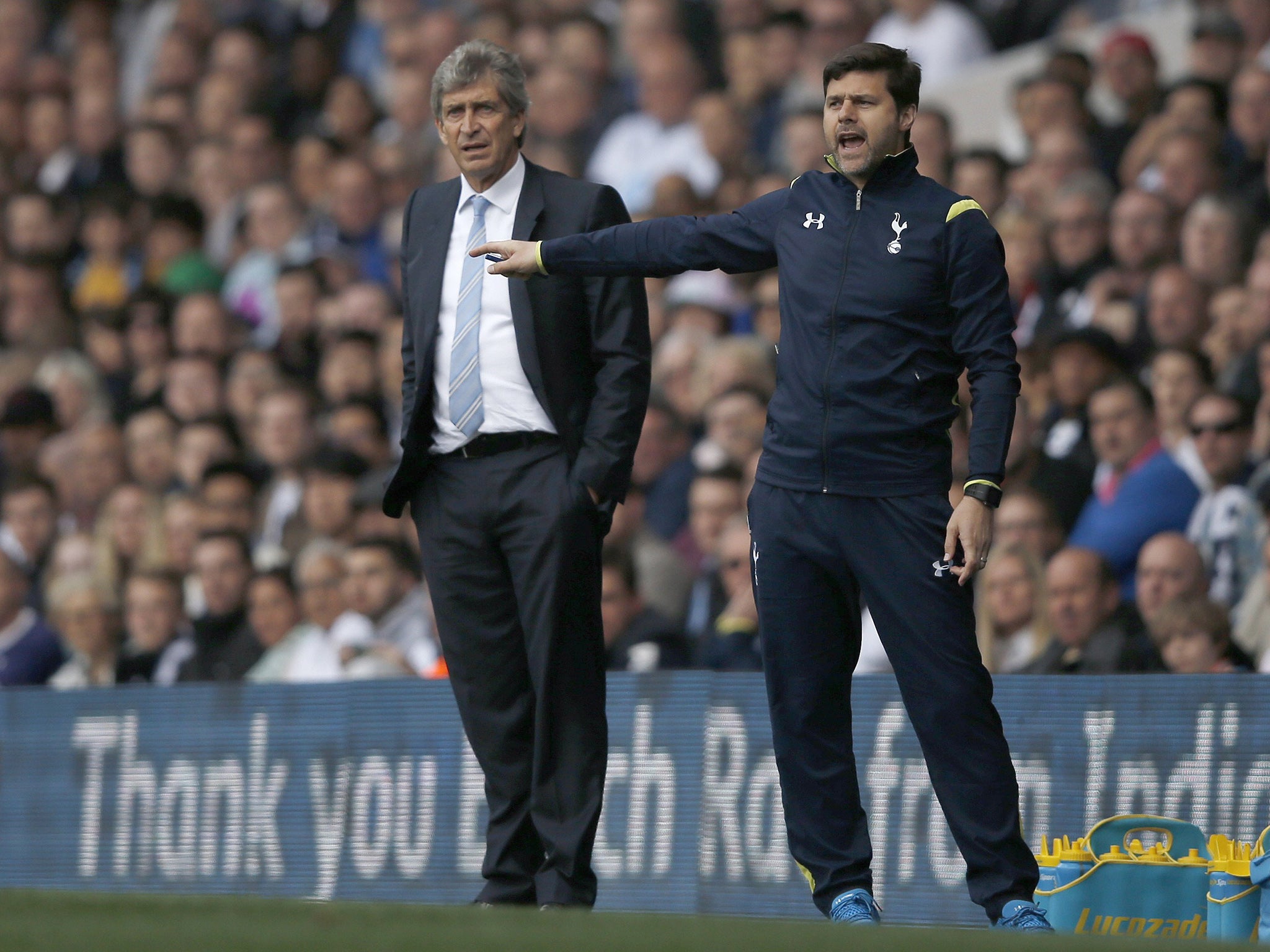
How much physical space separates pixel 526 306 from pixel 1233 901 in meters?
2.47

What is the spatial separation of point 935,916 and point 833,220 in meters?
2.31

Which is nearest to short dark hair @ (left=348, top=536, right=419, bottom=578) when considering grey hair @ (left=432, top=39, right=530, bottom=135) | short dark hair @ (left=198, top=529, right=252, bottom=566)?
short dark hair @ (left=198, top=529, right=252, bottom=566)

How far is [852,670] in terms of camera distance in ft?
17.8

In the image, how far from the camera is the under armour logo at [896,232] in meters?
5.17

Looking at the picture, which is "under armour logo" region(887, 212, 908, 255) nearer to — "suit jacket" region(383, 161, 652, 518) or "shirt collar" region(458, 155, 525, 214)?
"suit jacket" region(383, 161, 652, 518)

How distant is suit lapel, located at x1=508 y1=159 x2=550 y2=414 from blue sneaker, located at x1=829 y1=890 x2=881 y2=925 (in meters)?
1.53

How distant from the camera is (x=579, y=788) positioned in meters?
5.63

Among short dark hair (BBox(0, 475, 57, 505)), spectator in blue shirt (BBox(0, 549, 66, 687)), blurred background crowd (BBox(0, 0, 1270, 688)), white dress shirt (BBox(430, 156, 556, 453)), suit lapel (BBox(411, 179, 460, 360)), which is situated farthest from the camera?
short dark hair (BBox(0, 475, 57, 505))

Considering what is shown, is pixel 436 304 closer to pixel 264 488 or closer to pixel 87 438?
pixel 264 488

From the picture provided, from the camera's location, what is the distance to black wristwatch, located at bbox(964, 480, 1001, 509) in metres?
5.07

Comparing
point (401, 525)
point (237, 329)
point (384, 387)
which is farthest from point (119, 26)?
point (401, 525)

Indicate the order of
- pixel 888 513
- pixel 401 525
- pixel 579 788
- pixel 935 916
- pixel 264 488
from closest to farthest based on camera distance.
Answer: pixel 888 513 → pixel 579 788 → pixel 935 916 → pixel 401 525 → pixel 264 488

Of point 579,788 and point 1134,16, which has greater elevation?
point 1134,16

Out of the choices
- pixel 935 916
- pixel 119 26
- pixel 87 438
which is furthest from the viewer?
pixel 119 26
